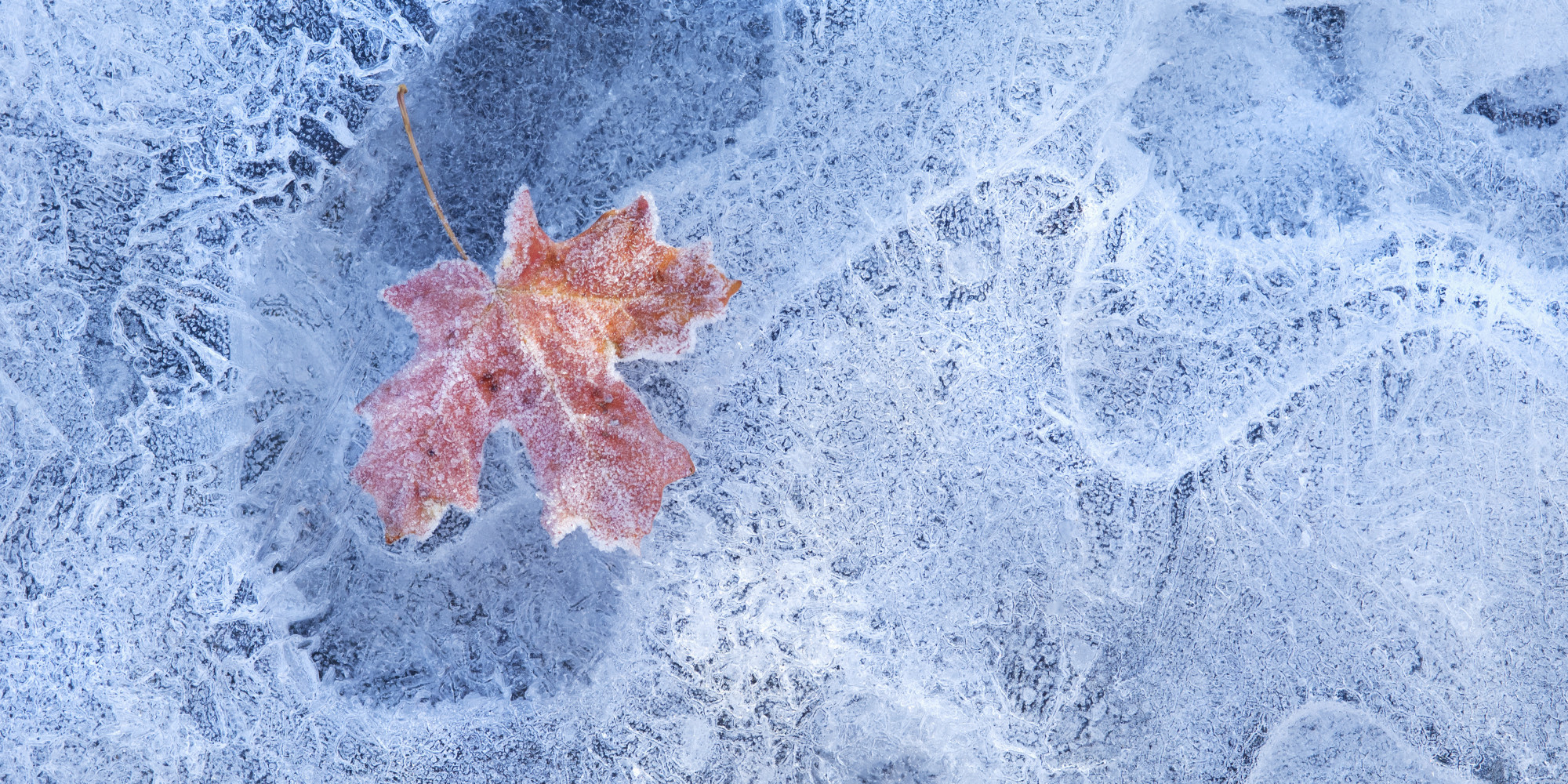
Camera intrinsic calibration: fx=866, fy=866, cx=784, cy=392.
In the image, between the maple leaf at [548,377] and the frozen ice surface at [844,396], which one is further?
the frozen ice surface at [844,396]

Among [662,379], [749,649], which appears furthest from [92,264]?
[749,649]

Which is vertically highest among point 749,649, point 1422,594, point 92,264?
point 92,264

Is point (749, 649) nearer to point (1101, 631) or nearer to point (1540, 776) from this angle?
point (1101, 631)

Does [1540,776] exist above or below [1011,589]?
below

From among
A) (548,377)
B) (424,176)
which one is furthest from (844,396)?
(424,176)

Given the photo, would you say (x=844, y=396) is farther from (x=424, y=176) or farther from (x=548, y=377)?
(x=424, y=176)

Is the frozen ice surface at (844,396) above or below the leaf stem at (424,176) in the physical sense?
below

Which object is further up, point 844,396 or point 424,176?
point 424,176
